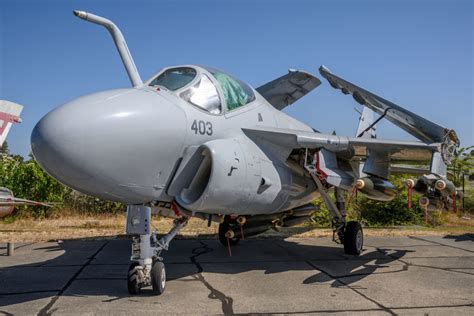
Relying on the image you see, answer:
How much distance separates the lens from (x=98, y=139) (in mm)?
4535

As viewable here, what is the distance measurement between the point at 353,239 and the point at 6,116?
37.7 ft

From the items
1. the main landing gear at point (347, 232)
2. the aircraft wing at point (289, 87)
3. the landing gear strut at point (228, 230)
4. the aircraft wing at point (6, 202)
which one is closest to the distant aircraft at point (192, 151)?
the landing gear strut at point (228, 230)

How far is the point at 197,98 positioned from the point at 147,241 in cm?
199

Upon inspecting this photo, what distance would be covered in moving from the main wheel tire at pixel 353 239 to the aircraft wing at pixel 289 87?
3.68 metres

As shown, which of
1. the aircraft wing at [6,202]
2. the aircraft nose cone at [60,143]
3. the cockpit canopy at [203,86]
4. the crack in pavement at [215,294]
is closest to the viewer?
the aircraft nose cone at [60,143]

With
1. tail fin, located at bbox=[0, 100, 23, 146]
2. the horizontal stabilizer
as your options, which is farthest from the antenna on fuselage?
tail fin, located at bbox=[0, 100, 23, 146]

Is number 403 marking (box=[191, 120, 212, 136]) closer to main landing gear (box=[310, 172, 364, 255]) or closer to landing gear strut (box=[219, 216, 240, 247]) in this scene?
landing gear strut (box=[219, 216, 240, 247])

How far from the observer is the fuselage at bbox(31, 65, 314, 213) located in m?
4.44

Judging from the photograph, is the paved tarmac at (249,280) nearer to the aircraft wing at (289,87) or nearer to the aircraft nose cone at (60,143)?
the aircraft nose cone at (60,143)

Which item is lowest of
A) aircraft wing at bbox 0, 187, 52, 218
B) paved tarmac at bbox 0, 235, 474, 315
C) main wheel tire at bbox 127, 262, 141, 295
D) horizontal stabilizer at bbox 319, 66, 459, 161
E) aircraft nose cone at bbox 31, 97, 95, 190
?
paved tarmac at bbox 0, 235, 474, 315

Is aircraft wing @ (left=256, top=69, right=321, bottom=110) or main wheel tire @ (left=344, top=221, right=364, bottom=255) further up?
aircraft wing @ (left=256, top=69, right=321, bottom=110)

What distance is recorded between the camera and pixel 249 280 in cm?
680

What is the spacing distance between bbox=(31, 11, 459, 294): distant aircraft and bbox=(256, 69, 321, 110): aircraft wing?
75.9 inches

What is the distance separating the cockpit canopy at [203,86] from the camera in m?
5.79
